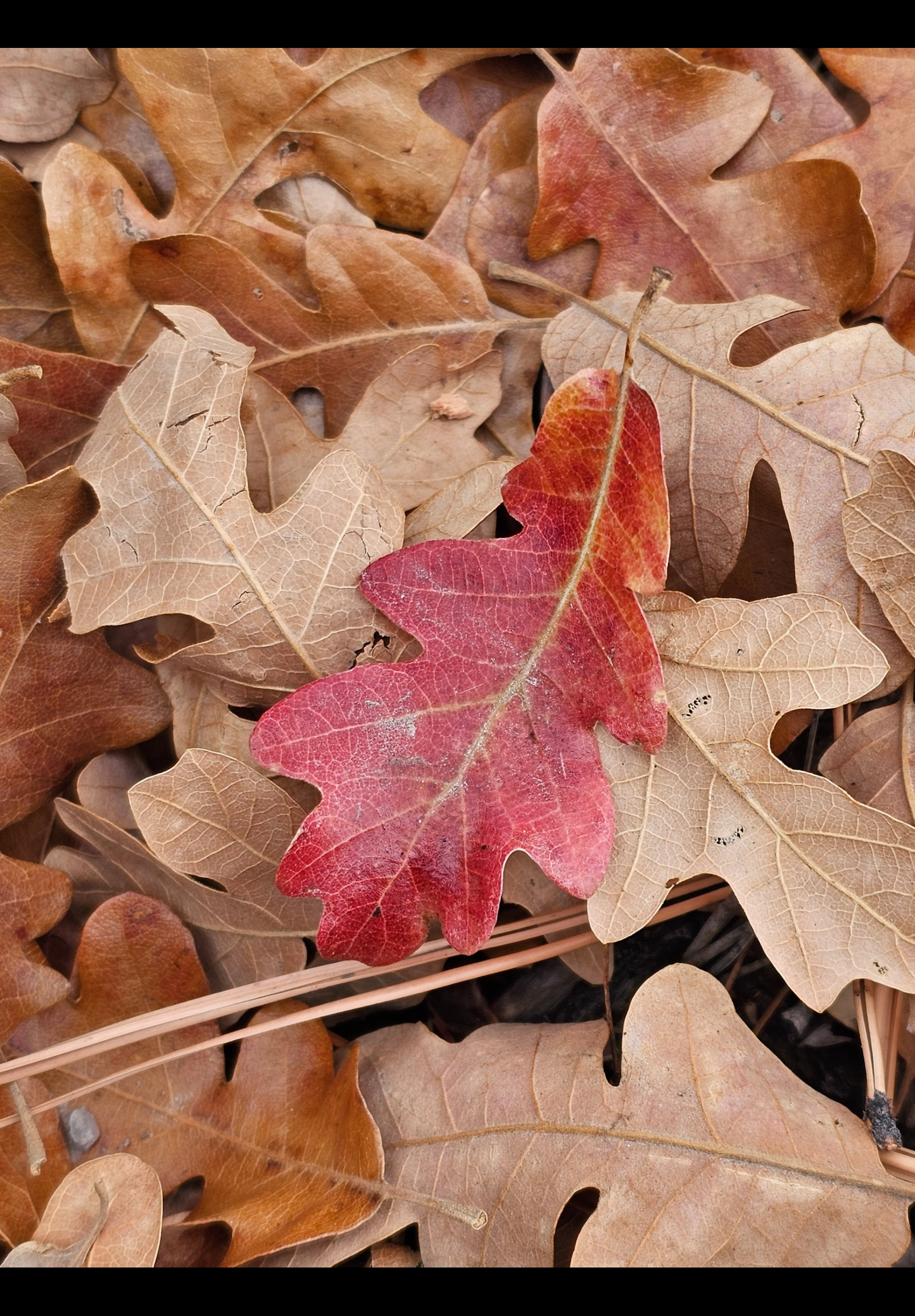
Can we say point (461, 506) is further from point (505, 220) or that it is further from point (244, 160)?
point (244, 160)

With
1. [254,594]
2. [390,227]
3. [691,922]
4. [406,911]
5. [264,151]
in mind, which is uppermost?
[264,151]

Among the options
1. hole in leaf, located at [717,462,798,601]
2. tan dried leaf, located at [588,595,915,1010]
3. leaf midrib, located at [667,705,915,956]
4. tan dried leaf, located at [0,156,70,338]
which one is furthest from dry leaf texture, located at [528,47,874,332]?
tan dried leaf, located at [0,156,70,338]

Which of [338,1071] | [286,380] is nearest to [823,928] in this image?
[338,1071]

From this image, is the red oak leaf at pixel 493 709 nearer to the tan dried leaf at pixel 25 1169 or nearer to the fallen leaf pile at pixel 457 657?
the fallen leaf pile at pixel 457 657

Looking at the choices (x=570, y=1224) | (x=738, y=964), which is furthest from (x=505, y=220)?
(x=570, y=1224)

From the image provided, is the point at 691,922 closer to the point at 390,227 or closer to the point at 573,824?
the point at 573,824

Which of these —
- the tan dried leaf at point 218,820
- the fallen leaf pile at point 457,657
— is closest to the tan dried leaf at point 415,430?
the fallen leaf pile at point 457,657
